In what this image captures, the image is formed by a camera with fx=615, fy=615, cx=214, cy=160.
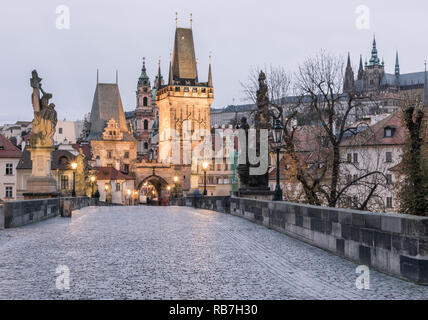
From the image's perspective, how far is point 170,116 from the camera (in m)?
123

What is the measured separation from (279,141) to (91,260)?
10.6 m

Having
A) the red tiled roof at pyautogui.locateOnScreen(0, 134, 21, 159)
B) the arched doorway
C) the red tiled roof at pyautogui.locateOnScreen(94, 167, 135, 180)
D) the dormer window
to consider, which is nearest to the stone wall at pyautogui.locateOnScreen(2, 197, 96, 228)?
the dormer window

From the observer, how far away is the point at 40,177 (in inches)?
984

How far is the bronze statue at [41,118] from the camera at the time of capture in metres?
24.6

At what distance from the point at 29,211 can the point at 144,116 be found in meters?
151

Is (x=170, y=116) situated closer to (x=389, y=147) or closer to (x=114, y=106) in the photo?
(x=114, y=106)

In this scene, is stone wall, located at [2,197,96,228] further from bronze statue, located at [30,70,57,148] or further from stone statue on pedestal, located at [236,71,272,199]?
stone statue on pedestal, located at [236,71,272,199]

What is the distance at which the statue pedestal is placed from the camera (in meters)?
24.7

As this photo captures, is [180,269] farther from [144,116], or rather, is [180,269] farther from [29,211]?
[144,116]

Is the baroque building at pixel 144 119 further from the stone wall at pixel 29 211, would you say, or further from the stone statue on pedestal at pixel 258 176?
the stone wall at pixel 29 211

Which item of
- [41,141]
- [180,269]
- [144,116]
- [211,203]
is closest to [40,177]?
[41,141]

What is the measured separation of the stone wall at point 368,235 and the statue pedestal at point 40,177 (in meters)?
12.4

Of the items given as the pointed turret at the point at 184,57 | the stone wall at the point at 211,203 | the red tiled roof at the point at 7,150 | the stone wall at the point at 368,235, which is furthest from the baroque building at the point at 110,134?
the stone wall at the point at 368,235
